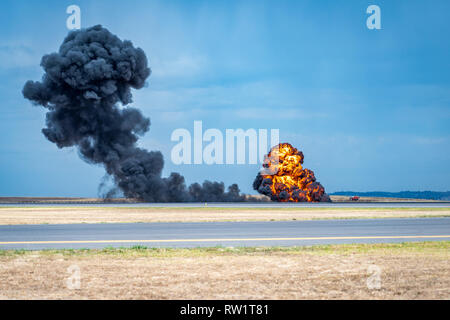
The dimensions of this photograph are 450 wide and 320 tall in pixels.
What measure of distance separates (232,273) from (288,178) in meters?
65.4

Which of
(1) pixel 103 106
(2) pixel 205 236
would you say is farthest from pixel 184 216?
(1) pixel 103 106

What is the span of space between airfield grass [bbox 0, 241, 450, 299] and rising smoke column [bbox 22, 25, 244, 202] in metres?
56.1

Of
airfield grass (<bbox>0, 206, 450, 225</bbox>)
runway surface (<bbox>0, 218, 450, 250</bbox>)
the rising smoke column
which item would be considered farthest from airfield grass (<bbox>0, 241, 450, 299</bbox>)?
the rising smoke column

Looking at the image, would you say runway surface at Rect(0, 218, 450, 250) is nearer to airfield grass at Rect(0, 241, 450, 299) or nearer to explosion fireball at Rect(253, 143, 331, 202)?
airfield grass at Rect(0, 241, 450, 299)

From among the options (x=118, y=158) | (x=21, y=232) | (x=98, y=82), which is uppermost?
(x=98, y=82)

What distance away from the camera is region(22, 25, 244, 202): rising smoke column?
2579 inches

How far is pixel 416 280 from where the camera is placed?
856cm

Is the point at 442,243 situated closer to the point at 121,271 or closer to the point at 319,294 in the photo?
the point at 319,294

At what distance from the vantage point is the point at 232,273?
30.3ft

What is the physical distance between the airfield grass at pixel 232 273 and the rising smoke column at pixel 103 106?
56.1 m

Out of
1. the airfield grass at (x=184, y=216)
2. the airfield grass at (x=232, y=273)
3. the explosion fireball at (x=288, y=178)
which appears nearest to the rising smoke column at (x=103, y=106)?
the explosion fireball at (x=288, y=178)

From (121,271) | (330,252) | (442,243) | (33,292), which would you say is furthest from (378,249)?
(33,292)
